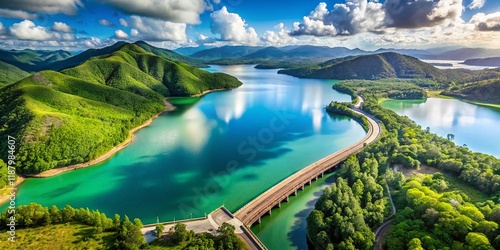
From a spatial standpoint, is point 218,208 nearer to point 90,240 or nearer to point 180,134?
point 90,240

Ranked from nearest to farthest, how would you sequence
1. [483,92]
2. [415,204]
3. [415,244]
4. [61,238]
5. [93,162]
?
[415,244] → [61,238] → [415,204] → [93,162] → [483,92]

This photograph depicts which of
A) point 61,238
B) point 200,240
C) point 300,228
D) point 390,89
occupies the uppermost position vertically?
point 390,89

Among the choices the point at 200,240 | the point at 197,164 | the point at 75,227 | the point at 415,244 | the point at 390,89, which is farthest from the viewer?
the point at 390,89

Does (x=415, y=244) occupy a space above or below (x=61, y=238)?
above

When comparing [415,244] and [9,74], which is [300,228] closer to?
[415,244]

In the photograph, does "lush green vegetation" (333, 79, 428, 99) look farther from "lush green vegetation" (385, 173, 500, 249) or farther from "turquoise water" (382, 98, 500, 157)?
"lush green vegetation" (385, 173, 500, 249)

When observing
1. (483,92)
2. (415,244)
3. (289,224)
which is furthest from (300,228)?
(483,92)

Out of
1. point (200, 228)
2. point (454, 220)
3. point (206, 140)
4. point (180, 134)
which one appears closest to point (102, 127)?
point (180, 134)

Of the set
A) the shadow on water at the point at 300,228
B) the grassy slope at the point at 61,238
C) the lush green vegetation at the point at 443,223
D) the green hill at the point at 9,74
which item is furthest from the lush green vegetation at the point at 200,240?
the green hill at the point at 9,74
